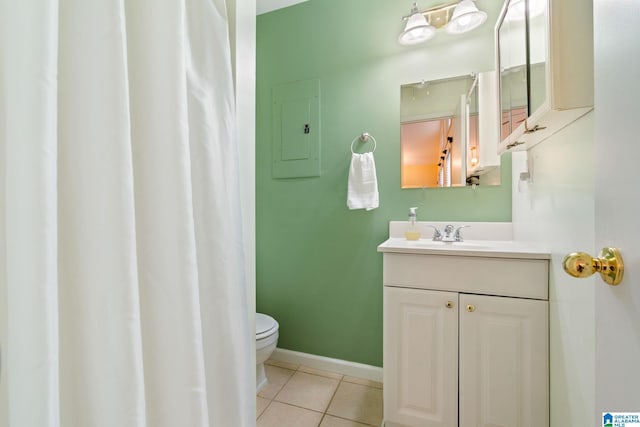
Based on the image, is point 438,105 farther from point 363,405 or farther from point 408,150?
point 363,405

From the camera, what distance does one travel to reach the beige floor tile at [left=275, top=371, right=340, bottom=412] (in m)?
1.47

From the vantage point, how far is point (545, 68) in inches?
30.0

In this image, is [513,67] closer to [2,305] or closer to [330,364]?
[2,305]

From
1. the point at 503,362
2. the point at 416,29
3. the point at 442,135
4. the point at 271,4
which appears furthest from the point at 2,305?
the point at 271,4

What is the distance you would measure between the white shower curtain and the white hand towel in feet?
3.68

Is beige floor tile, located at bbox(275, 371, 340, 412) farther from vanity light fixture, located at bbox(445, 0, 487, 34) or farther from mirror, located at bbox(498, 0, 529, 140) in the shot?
vanity light fixture, located at bbox(445, 0, 487, 34)

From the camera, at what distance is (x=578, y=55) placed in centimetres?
71

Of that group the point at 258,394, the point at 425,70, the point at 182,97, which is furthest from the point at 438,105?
the point at 258,394

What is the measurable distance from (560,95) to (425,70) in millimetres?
1049

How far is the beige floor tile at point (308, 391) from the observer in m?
1.47

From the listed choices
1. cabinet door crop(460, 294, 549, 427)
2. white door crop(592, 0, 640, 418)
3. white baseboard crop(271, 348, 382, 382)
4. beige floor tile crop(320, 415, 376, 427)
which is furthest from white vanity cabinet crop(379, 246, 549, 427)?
white door crop(592, 0, 640, 418)

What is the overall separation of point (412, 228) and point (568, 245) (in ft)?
2.52

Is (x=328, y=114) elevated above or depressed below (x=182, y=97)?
above

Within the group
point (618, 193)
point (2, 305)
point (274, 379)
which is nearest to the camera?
point (2, 305)
